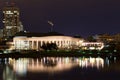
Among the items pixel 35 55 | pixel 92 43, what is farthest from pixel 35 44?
pixel 35 55

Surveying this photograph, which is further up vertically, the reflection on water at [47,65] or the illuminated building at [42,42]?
the illuminated building at [42,42]

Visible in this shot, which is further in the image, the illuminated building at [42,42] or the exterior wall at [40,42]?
the exterior wall at [40,42]

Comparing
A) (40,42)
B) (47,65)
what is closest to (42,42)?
(40,42)

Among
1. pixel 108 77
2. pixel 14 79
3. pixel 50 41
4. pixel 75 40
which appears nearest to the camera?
pixel 14 79

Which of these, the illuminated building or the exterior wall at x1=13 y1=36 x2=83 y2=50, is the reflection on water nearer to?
the illuminated building

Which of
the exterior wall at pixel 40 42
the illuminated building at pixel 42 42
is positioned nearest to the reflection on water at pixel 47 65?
the illuminated building at pixel 42 42

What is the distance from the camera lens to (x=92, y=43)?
17438 cm

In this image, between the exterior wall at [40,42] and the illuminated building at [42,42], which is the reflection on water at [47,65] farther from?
the exterior wall at [40,42]

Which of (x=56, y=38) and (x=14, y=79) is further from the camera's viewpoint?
(x=56, y=38)

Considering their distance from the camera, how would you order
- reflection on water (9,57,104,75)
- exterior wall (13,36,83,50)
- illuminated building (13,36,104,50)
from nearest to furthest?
reflection on water (9,57,104,75), illuminated building (13,36,104,50), exterior wall (13,36,83,50)

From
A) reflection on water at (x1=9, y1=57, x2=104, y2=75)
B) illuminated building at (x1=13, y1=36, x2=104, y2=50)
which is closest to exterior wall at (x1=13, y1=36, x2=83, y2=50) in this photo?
illuminated building at (x1=13, y1=36, x2=104, y2=50)

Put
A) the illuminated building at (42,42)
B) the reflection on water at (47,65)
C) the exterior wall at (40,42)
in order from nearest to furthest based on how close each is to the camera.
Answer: the reflection on water at (47,65)
the illuminated building at (42,42)
the exterior wall at (40,42)

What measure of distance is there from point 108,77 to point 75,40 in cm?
11548

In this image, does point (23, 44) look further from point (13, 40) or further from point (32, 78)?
point (32, 78)
